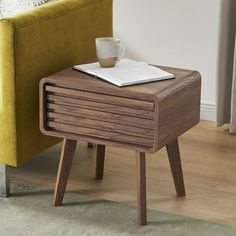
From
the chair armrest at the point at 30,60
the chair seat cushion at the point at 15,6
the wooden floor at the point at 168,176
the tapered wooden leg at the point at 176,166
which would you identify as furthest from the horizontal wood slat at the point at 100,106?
the chair seat cushion at the point at 15,6

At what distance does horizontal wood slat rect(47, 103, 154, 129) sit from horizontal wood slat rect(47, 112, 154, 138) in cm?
1

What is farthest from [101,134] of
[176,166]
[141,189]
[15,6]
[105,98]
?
[15,6]

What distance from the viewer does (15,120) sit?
109 inches

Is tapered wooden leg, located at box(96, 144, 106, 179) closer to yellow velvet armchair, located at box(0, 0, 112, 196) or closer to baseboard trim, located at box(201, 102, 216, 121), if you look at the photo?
yellow velvet armchair, located at box(0, 0, 112, 196)

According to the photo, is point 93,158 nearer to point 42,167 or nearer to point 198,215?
point 42,167

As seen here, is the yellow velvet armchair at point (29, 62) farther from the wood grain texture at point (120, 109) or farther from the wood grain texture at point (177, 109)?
the wood grain texture at point (177, 109)

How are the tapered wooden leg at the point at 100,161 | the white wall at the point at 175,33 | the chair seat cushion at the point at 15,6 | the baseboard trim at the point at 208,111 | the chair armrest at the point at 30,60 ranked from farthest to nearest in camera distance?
the baseboard trim at the point at 208,111 < the white wall at the point at 175,33 < the chair seat cushion at the point at 15,6 < the tapered wooden leg at the point at 100,161 < the chair armrest at the point at 30,60

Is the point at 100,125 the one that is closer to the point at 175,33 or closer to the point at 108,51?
the point at 108,51

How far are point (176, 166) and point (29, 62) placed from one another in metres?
0.67

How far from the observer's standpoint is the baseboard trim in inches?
146

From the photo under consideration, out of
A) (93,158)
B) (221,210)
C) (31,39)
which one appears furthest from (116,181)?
(31,39)

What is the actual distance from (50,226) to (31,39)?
668mm

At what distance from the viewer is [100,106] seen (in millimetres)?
2617

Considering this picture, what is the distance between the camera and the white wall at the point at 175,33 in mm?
3600
